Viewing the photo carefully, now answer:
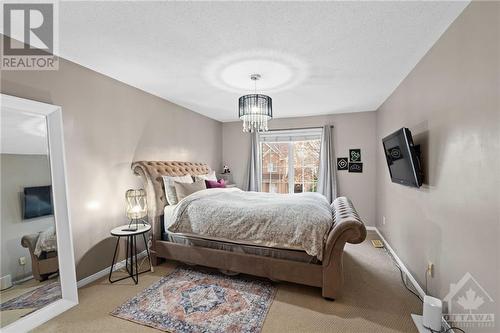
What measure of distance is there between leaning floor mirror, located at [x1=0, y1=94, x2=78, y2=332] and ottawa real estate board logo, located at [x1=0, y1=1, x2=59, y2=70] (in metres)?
0.44

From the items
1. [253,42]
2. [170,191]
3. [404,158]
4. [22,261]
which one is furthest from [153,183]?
[404,158]

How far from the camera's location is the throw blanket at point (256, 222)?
7.43 feet

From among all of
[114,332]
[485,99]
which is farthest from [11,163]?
[485,99]

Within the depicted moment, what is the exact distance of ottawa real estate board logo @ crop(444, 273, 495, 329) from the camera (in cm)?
139

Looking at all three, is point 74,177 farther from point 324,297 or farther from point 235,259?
point 324,297

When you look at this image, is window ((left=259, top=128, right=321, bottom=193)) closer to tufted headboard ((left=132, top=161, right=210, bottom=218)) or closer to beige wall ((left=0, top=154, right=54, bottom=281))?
tufted headboard ((left=132, top=161, right=210, bottom=218))

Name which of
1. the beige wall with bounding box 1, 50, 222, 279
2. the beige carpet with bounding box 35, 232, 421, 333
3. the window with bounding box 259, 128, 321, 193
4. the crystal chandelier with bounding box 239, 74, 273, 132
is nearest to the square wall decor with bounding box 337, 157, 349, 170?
the window with bounding box 259, 128, 321, 193

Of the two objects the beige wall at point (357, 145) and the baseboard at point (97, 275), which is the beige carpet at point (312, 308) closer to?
the baseboard at point (97, 275)

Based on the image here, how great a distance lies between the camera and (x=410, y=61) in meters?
2.38

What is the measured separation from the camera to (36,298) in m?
1.99

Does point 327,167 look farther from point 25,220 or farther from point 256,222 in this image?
point 25,220

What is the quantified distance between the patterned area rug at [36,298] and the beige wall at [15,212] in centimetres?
18

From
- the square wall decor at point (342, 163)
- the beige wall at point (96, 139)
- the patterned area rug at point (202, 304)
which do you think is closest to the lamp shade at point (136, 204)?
the beige wall at point (96, 139)

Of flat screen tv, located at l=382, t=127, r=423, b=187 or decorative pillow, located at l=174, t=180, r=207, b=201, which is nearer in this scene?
flat screen tv, located at l=382, t=127, r=423, b=187
